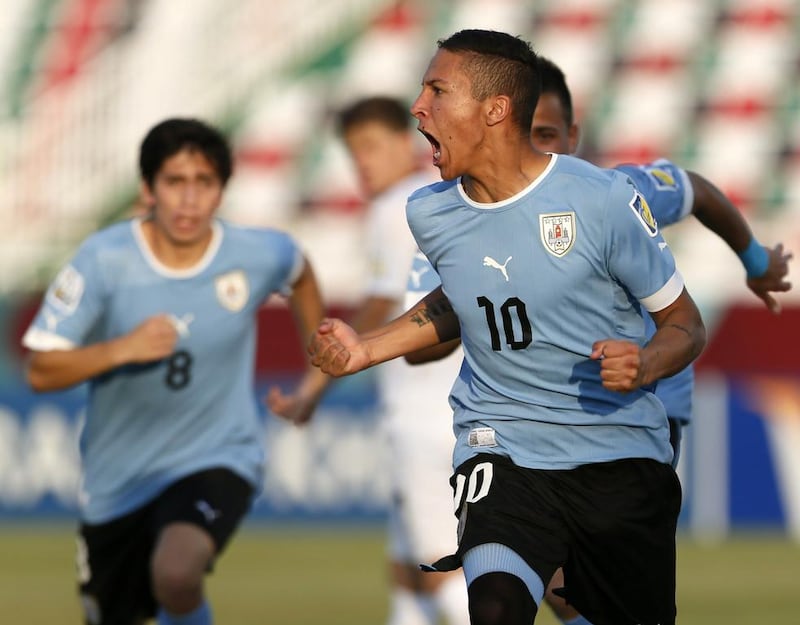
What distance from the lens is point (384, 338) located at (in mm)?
5352

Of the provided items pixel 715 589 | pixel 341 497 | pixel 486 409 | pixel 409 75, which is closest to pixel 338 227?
pixel 409 75

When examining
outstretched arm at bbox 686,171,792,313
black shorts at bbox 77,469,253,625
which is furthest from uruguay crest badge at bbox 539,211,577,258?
black shorts at bbox 77,469,253,625

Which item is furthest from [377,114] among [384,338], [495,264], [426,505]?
[495,264]

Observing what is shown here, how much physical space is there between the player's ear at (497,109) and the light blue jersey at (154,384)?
8.25 feet

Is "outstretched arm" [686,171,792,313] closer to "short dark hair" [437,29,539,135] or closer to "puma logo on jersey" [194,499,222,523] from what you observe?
"short dark hair" [437,29,539,135]

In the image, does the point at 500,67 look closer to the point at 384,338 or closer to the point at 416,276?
the point at 384,338

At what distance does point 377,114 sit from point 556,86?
7.30 ft

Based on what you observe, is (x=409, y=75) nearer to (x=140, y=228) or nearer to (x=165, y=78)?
(x=165, y=78)

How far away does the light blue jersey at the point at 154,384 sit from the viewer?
725cm

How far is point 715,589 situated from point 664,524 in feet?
21.3

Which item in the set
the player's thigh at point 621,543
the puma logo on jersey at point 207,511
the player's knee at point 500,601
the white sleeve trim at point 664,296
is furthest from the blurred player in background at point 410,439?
the white sleeve trim at point 664,296

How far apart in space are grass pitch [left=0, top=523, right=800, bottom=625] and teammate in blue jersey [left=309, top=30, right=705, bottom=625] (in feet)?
16.2

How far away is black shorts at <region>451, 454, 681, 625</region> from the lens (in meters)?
5.10

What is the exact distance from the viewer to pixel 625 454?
525 cm
